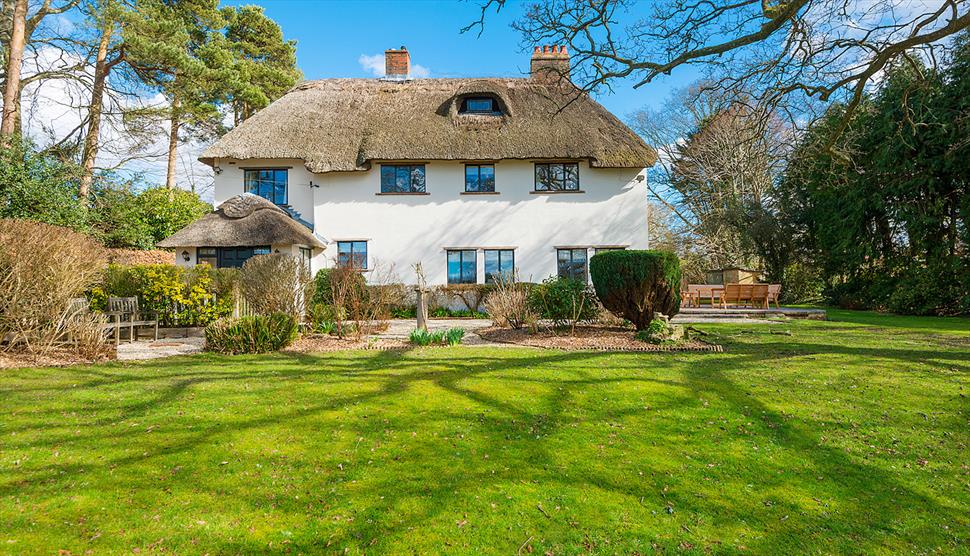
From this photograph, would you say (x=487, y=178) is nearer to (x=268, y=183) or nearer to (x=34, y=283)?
(x=268, y=183)

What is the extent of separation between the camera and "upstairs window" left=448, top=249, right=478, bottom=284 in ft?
54.5

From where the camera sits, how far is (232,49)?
2530cm

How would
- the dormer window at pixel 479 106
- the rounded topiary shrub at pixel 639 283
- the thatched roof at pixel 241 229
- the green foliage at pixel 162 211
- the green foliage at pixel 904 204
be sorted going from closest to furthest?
the rounded topiary shrub at pixel 639 283 < the thatched roof at pixel 241 229 < the green foliage at pixel 904 204 < the dormer window at pixel 479 106 < the green foliage at pixel 162 211

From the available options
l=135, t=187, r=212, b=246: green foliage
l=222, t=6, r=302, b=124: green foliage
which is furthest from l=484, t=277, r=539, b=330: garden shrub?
l=222, t=6, r=302, b=124: green foliage

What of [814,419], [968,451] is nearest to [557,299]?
[814,419]

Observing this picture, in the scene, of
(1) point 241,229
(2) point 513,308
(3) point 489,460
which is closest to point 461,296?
(2) point 513,308

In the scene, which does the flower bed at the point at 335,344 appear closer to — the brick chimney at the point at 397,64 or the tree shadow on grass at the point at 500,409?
the tree shadow on grass at the point at 500,409

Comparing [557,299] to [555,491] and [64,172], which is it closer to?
→ [555,491]

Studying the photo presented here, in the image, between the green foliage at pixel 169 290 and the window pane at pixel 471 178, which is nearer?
the green foliage at pixel 169 290

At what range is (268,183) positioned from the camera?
16.8m

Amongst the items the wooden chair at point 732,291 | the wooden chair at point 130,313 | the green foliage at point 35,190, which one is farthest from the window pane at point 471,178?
the green foliage at point 35,190

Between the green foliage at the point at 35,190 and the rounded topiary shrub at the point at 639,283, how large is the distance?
14.3m

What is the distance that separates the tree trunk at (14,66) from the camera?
13766 mm

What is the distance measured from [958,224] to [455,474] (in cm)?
1838
